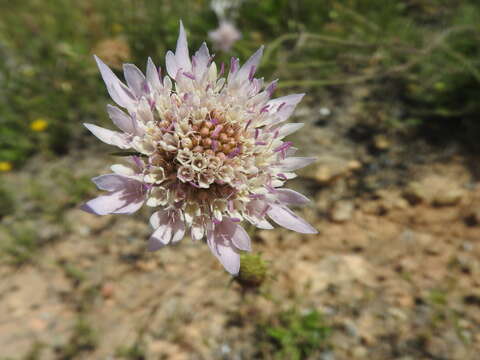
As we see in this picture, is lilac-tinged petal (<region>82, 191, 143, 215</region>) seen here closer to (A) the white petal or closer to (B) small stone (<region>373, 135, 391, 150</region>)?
(A) the white petal

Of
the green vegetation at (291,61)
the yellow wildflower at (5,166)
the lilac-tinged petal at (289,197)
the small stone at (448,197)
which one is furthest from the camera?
the yellow wildflower at (5,166)

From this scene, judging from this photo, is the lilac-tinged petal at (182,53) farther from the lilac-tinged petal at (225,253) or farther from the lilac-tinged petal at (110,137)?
the lilac-tinged petal at (225,253)

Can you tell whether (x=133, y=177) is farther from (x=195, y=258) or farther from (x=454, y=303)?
(x=454, y=303)

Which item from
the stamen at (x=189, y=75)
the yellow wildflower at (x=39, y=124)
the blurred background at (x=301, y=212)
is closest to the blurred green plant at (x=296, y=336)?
the blurred background at (x=301, y=212)

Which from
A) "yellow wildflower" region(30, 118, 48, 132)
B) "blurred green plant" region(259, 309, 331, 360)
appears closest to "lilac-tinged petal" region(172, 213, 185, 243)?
"blurred green plant" region(259, 309, 331, 360)

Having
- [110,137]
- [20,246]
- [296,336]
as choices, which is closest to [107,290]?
[20,246]

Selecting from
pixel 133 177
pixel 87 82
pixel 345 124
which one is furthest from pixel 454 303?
pixel 87 82
